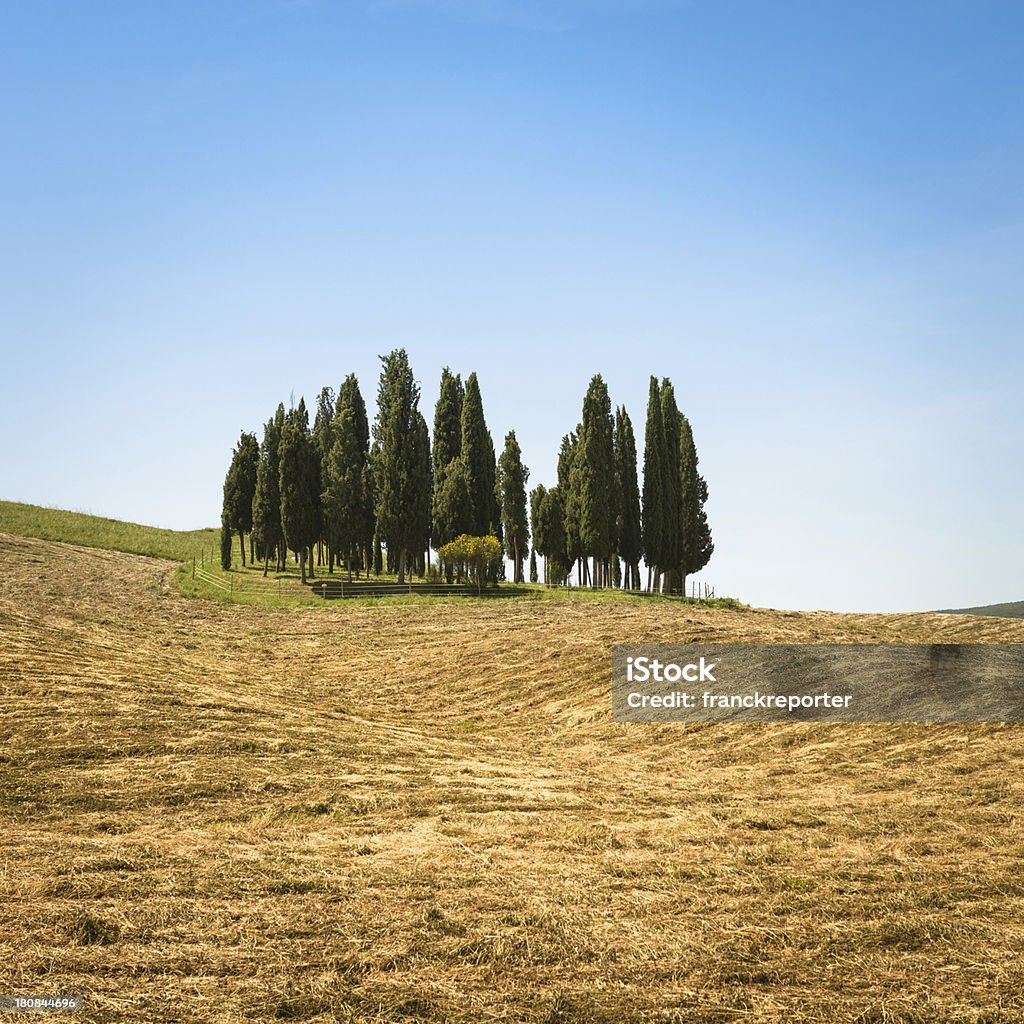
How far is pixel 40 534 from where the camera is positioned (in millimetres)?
59031

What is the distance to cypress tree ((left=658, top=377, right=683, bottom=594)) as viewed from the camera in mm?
54875

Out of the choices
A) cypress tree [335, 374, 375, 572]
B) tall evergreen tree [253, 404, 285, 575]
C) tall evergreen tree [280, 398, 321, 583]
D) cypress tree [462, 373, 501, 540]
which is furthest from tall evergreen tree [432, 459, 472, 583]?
tall evergreen tree [253, 404, 285, 575]

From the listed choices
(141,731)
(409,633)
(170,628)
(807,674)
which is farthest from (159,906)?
(170,628)

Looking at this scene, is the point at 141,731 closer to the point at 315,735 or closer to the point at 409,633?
the point at 315,735

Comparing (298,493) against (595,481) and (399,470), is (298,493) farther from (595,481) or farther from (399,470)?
(595,481)

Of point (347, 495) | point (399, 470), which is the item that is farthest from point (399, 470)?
point (347, 495)

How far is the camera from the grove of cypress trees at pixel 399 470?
45.4 meters

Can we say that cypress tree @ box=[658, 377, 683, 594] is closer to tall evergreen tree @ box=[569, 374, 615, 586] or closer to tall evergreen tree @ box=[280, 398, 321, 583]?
tall evergreen tree @ box=[569, 374, 615, 586]

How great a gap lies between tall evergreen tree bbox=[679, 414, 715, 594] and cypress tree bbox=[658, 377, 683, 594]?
Answer: 42 cm

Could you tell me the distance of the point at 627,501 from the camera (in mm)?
54375

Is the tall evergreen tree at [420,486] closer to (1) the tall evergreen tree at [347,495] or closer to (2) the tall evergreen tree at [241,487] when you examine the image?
(1) the tall evergreen tree at [347,495]

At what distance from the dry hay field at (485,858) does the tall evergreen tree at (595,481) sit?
31.1 m

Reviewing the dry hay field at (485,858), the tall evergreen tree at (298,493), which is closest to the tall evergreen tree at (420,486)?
the tall evergreen tree at (298,493)

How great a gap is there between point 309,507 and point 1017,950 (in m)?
44.7
